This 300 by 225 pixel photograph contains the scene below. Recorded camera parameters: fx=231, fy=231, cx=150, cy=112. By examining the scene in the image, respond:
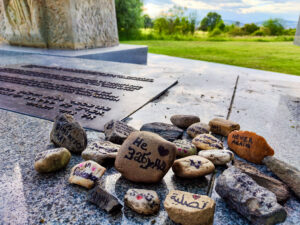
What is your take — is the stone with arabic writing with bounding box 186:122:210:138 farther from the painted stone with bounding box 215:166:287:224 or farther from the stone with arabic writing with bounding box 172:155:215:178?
the painted stone with bounding box 215:166:287:224

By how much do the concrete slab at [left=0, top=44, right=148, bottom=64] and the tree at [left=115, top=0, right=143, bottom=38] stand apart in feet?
54.7

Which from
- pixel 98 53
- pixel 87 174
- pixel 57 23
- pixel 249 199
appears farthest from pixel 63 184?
pixel 57 23

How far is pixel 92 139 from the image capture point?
161cm

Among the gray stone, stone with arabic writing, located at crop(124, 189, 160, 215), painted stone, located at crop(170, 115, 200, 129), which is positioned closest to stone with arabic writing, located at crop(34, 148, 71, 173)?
stone with arabic writing, located at crop(124, 189, 160, 215)

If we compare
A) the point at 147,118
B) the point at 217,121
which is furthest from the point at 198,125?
the point at 147,118

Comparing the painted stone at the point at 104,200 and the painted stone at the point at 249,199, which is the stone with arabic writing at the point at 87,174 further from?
the painted stone at the point at 249,199

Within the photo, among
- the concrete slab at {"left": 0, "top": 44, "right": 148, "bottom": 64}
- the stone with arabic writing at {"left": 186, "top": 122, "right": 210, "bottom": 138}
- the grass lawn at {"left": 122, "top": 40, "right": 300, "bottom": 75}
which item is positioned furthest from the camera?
the grass lawn at {"left": 122, "top": 40, "right": 300, "bottom": 75}

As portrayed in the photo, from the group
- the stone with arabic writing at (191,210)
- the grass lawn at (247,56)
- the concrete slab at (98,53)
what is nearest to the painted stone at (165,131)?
the stone with arabic writing at (191,210)

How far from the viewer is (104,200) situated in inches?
39.6

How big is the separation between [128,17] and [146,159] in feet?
73.0

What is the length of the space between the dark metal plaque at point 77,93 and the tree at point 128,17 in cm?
1951

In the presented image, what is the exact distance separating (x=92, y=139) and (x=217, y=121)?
3.08 ft

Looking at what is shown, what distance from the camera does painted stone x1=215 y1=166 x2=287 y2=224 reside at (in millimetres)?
939

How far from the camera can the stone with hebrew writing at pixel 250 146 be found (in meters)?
1.39
